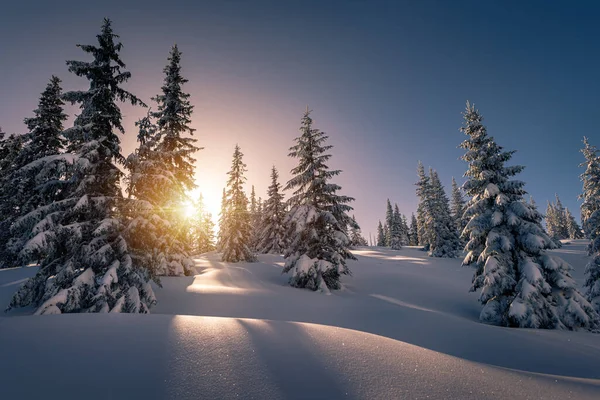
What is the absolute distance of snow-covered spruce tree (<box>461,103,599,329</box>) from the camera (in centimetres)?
1142

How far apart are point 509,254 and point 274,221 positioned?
102 ft

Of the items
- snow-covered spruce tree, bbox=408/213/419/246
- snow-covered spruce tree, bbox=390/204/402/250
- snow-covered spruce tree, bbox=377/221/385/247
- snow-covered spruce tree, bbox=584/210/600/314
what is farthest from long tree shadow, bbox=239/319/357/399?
snow-covered spruce tree, bbox=377/221/385/247

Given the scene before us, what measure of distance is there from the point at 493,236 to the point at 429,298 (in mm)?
5657

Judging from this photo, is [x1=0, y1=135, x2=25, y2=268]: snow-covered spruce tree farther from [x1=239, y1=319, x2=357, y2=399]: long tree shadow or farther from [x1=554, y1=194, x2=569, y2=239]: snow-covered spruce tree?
[x1=554, y1=194, x2=569, y2=239]: snow-covered spruce tree

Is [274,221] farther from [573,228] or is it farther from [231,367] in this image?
[573,228]

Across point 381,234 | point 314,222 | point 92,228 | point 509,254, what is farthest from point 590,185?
point 381,234

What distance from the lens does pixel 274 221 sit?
40.6m

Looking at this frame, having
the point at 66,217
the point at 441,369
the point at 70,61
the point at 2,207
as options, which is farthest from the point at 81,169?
the point at 2,207

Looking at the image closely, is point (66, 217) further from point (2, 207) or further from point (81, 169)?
point (2, 207)

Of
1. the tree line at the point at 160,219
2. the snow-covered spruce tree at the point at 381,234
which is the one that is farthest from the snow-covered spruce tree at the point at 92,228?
the snow-covered spruce tree at the point at 381,234

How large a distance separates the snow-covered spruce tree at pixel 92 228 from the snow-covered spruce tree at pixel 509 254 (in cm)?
1509

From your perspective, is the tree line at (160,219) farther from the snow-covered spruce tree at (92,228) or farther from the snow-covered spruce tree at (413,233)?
the snow-covered spruce tree at (413,233)

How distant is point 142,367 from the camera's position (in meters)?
3.63

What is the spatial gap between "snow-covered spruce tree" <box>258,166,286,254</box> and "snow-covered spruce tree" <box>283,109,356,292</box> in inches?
883
